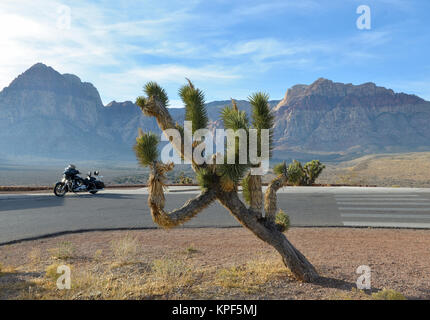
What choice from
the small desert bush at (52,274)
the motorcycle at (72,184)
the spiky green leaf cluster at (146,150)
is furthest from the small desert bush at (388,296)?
the motorcycle at (72,184)

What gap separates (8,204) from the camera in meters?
16.5

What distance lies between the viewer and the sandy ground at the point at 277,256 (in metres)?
5.36

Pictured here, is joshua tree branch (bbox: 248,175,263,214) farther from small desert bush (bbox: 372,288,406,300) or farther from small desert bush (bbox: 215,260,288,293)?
small desert bush (bbox: 372,288,406,300)

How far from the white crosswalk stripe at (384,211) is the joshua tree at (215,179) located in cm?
585

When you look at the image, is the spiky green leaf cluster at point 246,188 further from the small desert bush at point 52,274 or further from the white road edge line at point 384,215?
Answer: the white road edge line at point 384,215

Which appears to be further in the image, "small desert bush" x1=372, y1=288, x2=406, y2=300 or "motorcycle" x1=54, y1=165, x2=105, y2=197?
"motorcycle" x1=54, y1=165, x2=105, y2=197

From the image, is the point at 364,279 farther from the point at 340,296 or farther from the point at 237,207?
the point at 237,207

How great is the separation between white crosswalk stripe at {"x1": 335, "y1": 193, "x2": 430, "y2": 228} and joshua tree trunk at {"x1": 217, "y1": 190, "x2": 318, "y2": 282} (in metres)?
5.71

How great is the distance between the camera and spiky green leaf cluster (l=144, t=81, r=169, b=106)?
5.88 metres

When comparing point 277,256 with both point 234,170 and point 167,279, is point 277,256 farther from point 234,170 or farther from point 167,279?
point 234,170

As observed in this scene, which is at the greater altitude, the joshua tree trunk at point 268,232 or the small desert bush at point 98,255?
the joshua tree trunk at point 268,232

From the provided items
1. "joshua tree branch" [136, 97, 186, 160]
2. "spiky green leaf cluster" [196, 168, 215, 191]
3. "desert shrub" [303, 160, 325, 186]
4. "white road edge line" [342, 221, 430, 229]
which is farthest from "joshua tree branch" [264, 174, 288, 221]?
"desert shrub" [303, 160, 325, 186]

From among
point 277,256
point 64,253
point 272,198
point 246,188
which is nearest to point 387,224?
point 277,256
